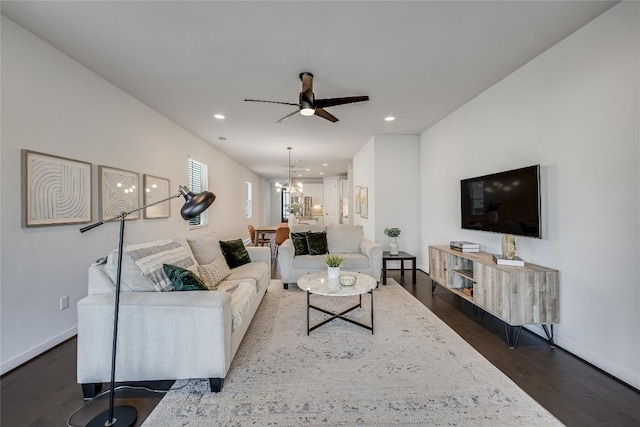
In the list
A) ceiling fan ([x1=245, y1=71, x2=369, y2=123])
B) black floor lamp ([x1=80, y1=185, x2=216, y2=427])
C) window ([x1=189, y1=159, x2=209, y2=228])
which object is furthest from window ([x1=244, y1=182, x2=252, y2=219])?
black floor lamp ([x1=80, y1=185, x2=216, y2=427])

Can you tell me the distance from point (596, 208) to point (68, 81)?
474cm

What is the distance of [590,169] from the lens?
2080 mm

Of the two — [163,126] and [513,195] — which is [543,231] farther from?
[163,126]

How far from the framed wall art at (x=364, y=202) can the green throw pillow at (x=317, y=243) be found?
1.86 metres

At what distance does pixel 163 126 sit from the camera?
4.11 metres

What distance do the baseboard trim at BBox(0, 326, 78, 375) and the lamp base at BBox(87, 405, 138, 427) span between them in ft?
3.65

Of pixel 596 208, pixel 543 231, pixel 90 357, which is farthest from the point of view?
pixel 543 231

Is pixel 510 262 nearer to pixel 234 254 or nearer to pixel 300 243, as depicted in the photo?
pixel 300 243

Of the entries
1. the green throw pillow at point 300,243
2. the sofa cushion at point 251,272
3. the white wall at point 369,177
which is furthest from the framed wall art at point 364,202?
the sofa cushion at point 251,272

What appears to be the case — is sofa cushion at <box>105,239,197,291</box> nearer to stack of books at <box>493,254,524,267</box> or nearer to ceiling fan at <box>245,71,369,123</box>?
ceiling fan at <box>245,71,369,123</box>

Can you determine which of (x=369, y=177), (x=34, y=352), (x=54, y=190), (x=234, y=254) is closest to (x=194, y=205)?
(x=54, y=190)

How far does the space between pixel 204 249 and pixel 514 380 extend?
2993 mm

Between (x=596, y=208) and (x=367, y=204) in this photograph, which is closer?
(x=596, y=208)

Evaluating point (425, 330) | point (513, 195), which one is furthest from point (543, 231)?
point (425, 330)
